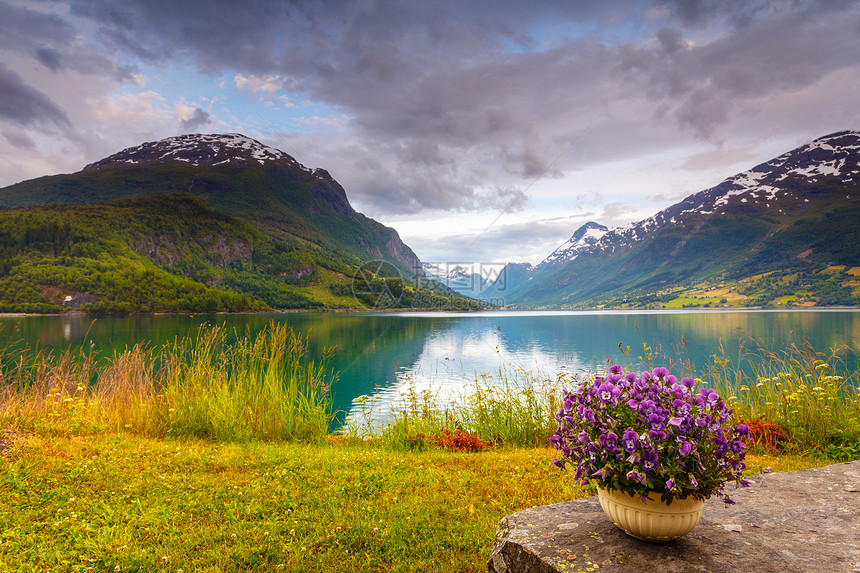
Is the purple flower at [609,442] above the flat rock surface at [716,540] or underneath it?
above

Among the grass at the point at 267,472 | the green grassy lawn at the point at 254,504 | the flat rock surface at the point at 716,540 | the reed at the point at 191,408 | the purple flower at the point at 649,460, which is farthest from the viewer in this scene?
the reed at the point at 191,408

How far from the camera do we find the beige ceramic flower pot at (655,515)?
2609 millimetres

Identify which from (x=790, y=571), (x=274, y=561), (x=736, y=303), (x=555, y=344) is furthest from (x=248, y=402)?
(x=736, y=303)

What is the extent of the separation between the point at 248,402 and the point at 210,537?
504 cm

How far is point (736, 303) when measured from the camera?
182 meters

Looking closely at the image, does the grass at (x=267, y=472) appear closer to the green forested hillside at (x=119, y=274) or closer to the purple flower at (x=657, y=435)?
the purple flower at (x=657, y=435)

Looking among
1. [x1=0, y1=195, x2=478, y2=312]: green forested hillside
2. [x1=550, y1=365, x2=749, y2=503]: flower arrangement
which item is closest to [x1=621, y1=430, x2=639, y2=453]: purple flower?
[x1=550, y1=365, x2=749, y2=503]: flower arrangement

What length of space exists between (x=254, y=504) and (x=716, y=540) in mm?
4777

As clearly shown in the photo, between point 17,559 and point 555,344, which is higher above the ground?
point 17,559

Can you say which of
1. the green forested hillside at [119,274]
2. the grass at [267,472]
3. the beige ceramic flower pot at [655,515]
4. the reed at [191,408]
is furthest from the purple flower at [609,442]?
the green forested hillside at [119,274]

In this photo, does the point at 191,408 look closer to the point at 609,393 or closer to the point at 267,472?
the point at 267,472

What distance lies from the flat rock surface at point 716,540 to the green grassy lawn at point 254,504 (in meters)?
1.05

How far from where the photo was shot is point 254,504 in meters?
5.01

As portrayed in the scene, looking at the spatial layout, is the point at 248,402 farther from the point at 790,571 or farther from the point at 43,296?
the point at 43,296
